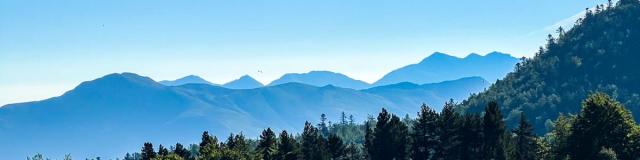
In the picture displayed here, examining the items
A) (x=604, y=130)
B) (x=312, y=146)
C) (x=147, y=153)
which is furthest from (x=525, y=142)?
(x=147, y=153)

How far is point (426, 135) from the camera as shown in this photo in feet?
296

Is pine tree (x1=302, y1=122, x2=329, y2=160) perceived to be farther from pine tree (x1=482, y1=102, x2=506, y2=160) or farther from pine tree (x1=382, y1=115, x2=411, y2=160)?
pine tree (x1=482, y1=102, x2=506, y2=160)

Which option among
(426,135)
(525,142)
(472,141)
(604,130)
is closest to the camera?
(604,130)

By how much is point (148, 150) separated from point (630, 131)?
6315 centimetres

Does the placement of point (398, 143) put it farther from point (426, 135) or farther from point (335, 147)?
point (335, 147)

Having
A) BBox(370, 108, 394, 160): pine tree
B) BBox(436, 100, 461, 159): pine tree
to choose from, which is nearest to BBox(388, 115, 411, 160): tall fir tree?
BBox(370, 108, 394, 160): pine tree

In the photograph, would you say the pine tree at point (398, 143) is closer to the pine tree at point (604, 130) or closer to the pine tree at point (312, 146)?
the pine tree at point (312, 146)

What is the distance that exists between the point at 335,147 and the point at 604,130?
33307mm

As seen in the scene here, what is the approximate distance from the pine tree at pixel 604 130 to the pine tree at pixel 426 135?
16393 millimetres

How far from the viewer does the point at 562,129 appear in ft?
285

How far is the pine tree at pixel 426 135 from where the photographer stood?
89625 millimetres

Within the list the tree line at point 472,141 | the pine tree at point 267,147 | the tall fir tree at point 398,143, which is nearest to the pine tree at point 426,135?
the tree line at point 472,141

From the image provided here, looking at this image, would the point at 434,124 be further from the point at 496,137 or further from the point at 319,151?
the point at 319,151

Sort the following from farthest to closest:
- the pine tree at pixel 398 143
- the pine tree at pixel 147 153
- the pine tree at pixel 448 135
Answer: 1. the pine tree at pixel 147 153
2. the pine tree at pixel 398 143
3. the pine tree at pixel 448 135
